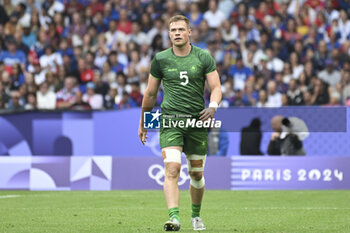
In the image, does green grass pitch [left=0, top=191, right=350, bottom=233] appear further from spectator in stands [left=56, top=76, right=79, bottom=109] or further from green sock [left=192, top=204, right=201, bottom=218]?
spectator in stands [left=56, top=76, right=79, bottom=109]

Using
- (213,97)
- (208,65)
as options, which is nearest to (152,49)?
(208,65)

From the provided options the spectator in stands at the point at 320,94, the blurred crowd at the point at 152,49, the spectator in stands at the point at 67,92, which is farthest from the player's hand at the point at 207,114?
the spectator in stands at the point at 67,92

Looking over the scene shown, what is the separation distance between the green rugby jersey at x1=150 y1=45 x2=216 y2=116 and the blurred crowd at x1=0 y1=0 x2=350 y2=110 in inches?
389

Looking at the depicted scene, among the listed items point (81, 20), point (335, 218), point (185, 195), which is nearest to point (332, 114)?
point (185, 195)

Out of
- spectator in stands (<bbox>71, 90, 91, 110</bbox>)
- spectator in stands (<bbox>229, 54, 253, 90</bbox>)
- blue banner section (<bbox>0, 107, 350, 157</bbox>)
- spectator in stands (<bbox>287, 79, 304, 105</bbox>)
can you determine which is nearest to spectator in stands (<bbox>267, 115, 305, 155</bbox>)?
blue banner section (<bbox>0, 107, 350, 157</bbox>)

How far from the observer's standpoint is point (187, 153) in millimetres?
8734

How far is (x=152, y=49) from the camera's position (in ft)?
72.8

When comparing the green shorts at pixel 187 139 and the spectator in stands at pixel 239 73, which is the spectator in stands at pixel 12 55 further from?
the green shorts at pixel 187 139

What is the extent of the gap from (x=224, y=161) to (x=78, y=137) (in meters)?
3.11

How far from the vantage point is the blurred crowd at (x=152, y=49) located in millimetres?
19703

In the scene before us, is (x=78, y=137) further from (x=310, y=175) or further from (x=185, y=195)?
(x=310, y=175)

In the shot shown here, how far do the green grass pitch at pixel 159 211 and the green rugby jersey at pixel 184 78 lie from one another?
133cm

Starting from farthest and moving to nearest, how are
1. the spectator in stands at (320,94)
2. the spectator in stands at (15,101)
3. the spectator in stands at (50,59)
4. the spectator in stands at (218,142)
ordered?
the spectator in stands at (50,59), the spectator in stands at (15,101), the spectator in stands at (320,94), the spectator in stands at (218,142)

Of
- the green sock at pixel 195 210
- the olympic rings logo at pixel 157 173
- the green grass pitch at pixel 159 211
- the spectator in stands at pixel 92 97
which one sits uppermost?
the spectator in stands at pixel 92 97
